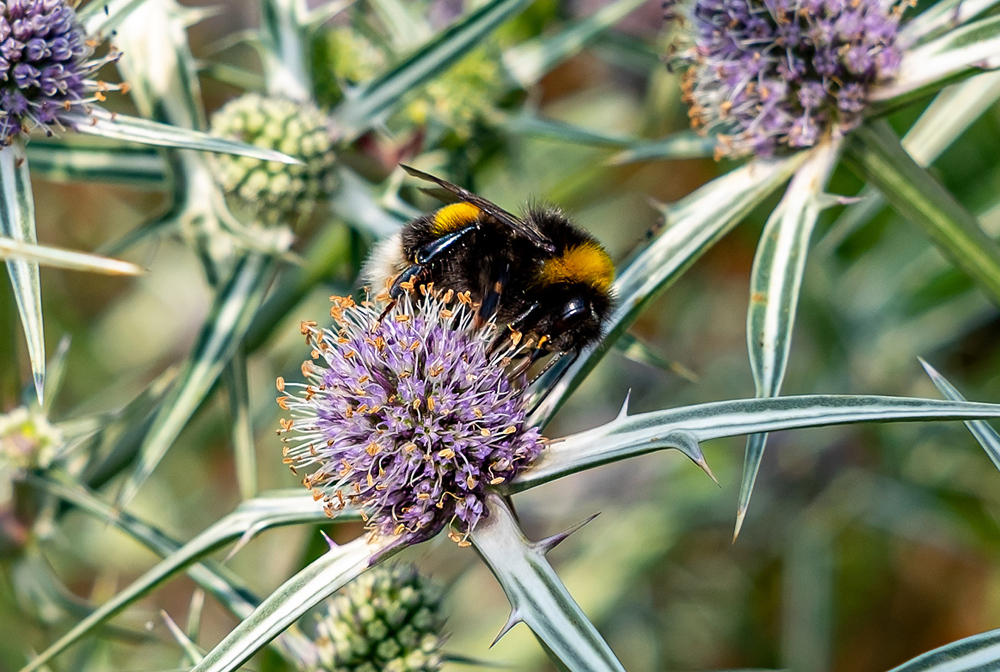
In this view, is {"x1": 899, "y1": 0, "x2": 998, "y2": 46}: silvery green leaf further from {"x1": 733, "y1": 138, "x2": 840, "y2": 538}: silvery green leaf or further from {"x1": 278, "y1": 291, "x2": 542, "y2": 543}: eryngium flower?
{"x1": 278, "y1": 291, "x2": 542, "y2": 543}: eryngium flower

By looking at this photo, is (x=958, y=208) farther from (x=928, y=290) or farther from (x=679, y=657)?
(x=679, y=657)

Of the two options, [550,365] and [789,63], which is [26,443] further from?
[789,63]

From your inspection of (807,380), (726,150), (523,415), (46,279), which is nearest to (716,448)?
(807,380)

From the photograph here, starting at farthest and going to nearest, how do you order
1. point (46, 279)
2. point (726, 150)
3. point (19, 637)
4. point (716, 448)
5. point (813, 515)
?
point (46, 279), point (716, 448), point (813, 515), point (19, 637), point (726, 150)

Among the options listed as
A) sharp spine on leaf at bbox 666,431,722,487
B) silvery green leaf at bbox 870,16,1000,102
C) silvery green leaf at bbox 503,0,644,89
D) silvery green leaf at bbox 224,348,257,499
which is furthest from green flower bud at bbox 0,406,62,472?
silvery green leaf at bbox 870,16,1000,102

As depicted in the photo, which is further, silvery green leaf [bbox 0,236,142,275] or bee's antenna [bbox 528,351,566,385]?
bee's antenna [bbox 528,351,566,385]

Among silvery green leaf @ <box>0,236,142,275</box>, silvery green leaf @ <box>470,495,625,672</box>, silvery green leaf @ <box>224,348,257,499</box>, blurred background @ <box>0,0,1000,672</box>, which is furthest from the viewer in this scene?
blurred background @ <box>0,0,1000,672</box>

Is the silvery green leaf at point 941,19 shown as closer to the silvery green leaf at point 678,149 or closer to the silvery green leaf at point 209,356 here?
the silvery green leaf at point 678,149
